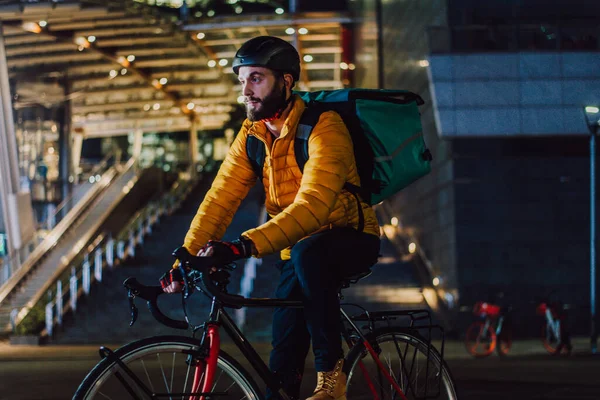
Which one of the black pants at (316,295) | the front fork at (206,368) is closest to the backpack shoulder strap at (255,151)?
the black pants at (316,295)

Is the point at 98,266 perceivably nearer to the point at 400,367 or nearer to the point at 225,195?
the point at 400,367

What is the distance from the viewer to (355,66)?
1877 inches

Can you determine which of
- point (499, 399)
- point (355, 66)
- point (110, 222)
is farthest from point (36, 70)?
point (499, 399)

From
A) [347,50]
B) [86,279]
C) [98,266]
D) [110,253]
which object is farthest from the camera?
[347,50]

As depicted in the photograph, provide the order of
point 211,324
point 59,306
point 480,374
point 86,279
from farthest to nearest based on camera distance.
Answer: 1. point 86,279
2. point 59,306
3. point 480,374
4. point 211,324

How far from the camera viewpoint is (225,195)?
4.62m

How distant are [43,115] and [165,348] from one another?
4632cm

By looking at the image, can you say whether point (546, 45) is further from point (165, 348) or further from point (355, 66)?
point (355, 66)

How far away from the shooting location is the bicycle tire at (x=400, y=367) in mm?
4746

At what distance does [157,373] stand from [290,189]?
99 centimetres

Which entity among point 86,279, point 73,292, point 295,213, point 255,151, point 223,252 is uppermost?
point 255,151

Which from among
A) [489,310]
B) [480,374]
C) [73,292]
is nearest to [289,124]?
[480,374]

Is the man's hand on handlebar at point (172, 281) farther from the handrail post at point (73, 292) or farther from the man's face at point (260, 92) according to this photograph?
the handrail post at point (73, 292)

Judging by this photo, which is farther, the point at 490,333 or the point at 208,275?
the point at 490,333
